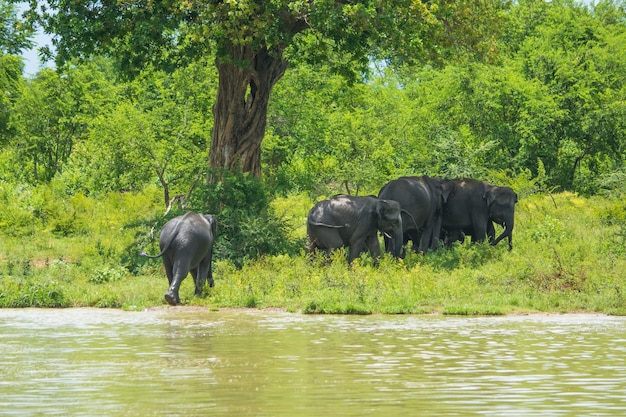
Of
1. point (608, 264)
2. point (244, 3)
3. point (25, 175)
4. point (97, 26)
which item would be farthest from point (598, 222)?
point (25, 175)

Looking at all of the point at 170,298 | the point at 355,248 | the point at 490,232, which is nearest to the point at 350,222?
the point at 355,248

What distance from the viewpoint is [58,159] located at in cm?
4809

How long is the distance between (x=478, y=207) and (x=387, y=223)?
4.62 metres

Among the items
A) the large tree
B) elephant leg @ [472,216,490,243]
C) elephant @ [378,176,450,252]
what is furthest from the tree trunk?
elephant leg @ [472,216,490,243]

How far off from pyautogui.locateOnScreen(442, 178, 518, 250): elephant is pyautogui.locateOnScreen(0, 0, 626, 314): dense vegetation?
3.01 feet

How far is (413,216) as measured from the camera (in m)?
25.0

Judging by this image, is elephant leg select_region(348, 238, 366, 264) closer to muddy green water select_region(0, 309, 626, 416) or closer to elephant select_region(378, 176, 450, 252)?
elephant select_region(378, 176, 450, 252)

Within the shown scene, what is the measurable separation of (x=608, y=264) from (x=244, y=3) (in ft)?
27.2

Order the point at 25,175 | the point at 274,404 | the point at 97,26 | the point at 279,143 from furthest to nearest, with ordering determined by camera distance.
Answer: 1. the point at 25,175
2. the point at 279,143
3. the point at 97,26
4. the point at 274,404

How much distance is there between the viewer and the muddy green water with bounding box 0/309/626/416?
881 cm

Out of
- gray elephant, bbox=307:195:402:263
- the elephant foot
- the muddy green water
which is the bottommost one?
the muddy green water

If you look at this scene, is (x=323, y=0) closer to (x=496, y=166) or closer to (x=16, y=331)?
(x=16, y=331)

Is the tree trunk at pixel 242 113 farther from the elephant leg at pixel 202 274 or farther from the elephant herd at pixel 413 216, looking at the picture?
the elephant leg at pixel 202 274

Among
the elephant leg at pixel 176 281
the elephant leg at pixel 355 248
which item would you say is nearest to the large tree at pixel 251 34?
the elephant leg at pixel 355 248
